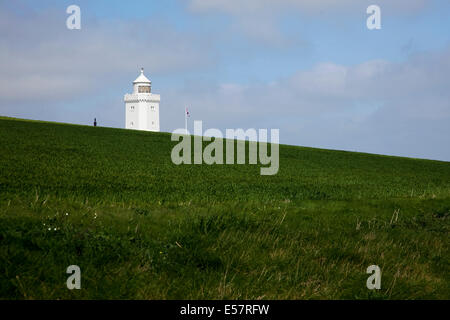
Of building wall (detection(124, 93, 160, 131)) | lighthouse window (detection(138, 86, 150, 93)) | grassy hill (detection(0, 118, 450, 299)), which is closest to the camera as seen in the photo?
grassy hill (detection(0, 118, 450, 299))

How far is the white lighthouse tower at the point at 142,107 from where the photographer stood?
120750mm

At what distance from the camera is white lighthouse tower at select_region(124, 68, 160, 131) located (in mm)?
120750

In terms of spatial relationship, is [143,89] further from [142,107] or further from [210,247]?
[210,247]

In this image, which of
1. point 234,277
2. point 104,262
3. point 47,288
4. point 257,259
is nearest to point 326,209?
point 257,259

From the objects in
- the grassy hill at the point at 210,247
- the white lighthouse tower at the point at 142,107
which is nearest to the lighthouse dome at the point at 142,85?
the white lighthouse tower at the point at 142,107

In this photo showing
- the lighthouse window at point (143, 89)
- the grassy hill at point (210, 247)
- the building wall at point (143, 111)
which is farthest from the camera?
the lighthouse window at point (143, 89)

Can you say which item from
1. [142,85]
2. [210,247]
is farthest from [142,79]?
[210,247]

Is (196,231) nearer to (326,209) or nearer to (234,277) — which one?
(234,277)

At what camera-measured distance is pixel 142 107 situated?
121062 mm

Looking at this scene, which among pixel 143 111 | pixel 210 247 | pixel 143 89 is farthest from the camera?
pixel 143 89

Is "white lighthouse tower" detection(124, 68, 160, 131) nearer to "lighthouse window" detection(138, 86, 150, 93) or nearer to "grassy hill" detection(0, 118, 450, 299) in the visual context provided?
"lighthouse window" detection(138, 86, 150, 93)

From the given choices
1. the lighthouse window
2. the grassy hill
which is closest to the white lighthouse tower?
the lighthouse window

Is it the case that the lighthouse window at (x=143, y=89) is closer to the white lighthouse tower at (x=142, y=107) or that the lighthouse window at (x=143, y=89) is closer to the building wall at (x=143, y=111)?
the white lighthouse tower at (x=142, y=107)
